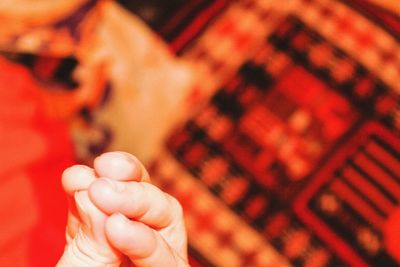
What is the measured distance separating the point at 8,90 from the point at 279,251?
23.5 inches

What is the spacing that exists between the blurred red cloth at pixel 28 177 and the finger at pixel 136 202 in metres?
0.22

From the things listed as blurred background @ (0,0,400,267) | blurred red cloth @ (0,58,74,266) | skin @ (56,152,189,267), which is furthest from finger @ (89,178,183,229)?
blurred background @ (0,0,400,267)

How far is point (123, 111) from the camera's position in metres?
1.04

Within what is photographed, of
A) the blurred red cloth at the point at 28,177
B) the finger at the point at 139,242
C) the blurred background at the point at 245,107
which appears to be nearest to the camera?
the finger at the point at 139,242

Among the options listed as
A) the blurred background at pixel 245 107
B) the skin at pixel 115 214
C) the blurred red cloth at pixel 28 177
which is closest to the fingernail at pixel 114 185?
the skin at pixel 115 214

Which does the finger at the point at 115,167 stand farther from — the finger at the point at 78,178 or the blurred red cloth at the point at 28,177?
the blurred red cloth at the point at 28,177

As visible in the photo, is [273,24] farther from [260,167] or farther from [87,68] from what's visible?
[87,68]

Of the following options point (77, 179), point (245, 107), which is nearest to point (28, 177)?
point (77, 179)

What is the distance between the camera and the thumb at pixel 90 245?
1.32 ft

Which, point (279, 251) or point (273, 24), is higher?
point (273, 24)

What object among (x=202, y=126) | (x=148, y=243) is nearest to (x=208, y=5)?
(x=202, y=126)

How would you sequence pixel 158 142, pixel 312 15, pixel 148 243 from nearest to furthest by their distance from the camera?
pixel 148 243 → pixel 158 142 → pixel 312 15

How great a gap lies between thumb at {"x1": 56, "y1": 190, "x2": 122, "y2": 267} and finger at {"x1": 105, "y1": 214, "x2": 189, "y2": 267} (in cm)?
1

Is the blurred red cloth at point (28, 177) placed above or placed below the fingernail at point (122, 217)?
below
